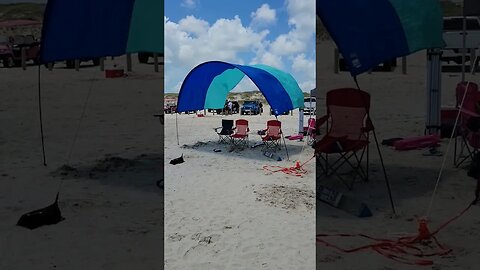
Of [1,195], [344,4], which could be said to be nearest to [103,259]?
[1,195]

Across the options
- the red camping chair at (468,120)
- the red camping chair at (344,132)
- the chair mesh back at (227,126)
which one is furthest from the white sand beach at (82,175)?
the red camping chair at (468,120)

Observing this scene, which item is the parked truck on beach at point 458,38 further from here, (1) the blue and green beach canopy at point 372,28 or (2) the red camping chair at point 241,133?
(2) the red camping chair at point 241,133

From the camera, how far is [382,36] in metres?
2.92

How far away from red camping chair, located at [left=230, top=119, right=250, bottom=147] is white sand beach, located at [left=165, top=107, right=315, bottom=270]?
1.76 feet

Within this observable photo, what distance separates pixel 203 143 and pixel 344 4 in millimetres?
5144

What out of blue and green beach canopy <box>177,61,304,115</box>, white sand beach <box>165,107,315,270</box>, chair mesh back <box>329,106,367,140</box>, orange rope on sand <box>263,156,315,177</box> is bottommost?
white sand beach <box>165,107,315,270</box>

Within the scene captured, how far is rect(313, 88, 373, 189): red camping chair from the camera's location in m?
3.91

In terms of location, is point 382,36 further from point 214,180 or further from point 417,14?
point 214,180

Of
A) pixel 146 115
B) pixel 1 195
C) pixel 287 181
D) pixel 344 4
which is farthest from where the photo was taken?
pixel 146 115

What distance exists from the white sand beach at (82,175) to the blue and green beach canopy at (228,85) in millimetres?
677

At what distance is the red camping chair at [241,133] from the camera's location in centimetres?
718

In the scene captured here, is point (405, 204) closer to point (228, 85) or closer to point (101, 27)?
point (101, 27)

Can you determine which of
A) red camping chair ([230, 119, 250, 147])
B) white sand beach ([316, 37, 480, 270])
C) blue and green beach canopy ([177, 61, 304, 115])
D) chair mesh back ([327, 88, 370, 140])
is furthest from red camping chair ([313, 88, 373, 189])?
red camping chair ([230, 119, 250, 147])

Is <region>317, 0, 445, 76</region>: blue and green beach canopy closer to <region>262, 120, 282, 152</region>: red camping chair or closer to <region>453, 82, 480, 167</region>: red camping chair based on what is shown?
<region>453, 82, 480, 167</region>: red camping chair
